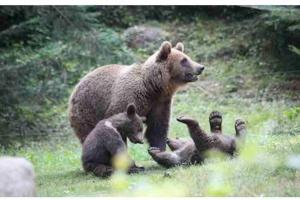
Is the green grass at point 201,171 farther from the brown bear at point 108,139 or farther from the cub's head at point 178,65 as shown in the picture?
the cub's head at point 178,65

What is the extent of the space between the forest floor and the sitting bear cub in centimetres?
13

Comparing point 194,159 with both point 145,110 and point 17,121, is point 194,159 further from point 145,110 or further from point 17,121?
point 17,121

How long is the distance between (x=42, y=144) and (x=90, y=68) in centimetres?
268

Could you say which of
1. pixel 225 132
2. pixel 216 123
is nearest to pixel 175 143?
pixel 216 123

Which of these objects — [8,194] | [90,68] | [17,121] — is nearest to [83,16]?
[90,68]

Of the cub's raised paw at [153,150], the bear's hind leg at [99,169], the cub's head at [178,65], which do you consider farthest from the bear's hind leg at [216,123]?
the bear's hind leg at [99,169]

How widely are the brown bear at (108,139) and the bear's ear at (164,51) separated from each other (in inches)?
33.0

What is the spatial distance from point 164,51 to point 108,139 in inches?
48.8

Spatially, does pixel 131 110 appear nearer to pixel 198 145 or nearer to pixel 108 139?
pixel 108 139

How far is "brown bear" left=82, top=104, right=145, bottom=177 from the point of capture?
22.2 feet

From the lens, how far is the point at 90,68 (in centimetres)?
1194

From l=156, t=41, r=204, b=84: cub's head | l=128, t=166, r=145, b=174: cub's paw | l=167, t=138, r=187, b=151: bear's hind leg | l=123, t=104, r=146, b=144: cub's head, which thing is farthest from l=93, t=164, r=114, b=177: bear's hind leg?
l=156, t=41, r=204, b=84: cub's head

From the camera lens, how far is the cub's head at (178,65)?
24.5 feet

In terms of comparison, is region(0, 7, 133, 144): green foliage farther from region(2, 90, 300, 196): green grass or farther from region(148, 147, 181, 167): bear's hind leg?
region(148, 147, 181, 167): bear's hind leg
